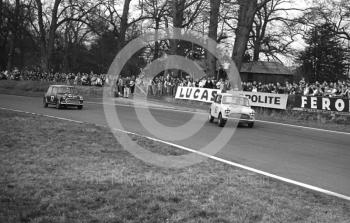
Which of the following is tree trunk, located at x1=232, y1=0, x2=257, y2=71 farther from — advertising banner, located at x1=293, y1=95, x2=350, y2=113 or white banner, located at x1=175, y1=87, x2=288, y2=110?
A: advertising banner, located at x1=293, y1=95, x2=350, y2=113

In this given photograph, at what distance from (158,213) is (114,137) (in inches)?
285

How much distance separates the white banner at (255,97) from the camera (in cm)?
2539

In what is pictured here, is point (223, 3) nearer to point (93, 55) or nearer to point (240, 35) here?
point (240, 35)

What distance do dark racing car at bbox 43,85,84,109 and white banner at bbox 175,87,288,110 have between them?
9506 mm

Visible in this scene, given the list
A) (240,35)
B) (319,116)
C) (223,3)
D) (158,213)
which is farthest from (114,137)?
(223,3)

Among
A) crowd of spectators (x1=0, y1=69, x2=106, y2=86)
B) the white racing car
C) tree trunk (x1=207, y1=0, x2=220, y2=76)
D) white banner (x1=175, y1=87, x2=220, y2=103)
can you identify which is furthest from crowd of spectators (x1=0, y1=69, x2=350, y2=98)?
the white racing car

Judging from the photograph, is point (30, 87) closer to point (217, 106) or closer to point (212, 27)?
point (212, 27)

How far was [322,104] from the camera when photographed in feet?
75.3

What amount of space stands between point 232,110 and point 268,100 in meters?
7.87

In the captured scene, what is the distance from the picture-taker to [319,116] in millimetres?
23016

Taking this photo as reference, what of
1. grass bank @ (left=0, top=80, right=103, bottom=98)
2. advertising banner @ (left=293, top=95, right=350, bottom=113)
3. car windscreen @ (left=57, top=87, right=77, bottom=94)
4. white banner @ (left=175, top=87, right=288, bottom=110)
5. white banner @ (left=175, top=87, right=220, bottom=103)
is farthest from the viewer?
grass bank @ (left=0, top=80, right=103, bottom=98)

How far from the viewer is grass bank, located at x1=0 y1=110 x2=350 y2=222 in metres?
5.89

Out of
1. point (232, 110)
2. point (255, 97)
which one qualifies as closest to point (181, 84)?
point (255, 97)

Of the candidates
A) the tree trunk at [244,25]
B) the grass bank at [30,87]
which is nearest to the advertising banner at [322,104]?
the tree trunk at [244,25]
